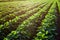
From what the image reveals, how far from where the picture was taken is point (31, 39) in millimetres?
2701

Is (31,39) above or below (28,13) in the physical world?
below

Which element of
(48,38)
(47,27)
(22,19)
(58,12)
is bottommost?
(48,38)

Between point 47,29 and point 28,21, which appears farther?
point 28,21

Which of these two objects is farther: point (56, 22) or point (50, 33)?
point (56, 22)

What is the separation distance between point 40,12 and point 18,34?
0.75 metres

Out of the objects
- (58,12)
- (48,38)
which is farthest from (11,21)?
(58,12)

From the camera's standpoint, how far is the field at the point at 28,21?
104 inches

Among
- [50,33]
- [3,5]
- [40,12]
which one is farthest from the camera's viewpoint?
[40,12]

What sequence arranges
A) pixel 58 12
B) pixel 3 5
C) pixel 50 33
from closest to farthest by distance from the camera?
pixel 50 33
pixel 3 5
pixel 58 12

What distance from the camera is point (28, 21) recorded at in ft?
9.51

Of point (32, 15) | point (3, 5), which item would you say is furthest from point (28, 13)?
point (3, 5)

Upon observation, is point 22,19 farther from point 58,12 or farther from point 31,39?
point 58,12

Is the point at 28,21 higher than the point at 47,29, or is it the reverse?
the point at 28,21

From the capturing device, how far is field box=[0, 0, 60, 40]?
2633 mm
